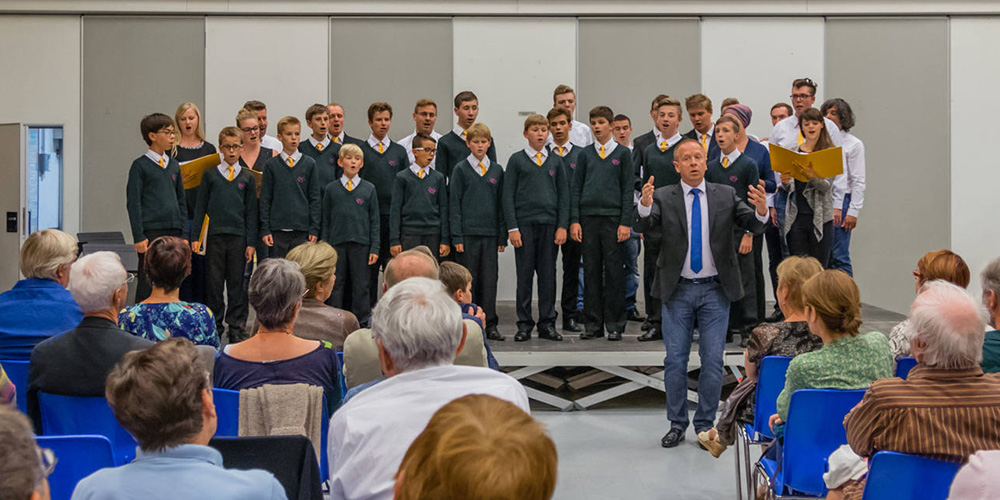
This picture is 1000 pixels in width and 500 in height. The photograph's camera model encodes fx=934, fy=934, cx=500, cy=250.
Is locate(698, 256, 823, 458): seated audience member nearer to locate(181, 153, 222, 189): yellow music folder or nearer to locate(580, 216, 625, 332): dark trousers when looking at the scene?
locate(580, 216, 625, 332): dark trousers

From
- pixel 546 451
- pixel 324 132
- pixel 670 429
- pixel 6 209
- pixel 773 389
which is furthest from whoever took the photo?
pixel 6 209

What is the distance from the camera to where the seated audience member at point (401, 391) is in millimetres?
1811

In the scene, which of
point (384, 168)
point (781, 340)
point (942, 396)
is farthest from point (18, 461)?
point (384, 168)

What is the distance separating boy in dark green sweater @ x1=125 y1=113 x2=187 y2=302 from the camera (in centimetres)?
604

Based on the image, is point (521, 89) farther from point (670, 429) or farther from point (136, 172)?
point (670, 429)

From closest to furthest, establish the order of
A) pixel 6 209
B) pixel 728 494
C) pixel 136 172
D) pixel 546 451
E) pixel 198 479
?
pixel 546 451 < pixel 198 479 < pixel 728 494 < pixel 136 172 < pixel 6 209

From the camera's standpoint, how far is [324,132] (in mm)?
6938

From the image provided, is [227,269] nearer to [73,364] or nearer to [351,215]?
[351,215]

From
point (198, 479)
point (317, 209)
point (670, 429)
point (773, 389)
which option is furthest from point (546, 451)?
point (317, 209)

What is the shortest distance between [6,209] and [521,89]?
15.8 feet

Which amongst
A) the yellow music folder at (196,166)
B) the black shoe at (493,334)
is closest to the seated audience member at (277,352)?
the black shoe at (493,334)

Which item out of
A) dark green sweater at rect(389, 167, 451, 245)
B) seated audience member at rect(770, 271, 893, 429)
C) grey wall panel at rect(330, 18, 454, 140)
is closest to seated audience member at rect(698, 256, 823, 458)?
seated audience member at rect(770, 271, 893, 429)

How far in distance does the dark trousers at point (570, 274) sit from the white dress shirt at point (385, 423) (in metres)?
4.56

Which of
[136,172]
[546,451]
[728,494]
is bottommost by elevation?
[728,494]
